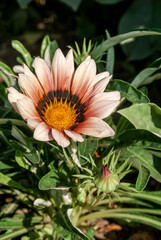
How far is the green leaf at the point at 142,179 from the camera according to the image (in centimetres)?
119

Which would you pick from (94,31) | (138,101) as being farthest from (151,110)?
(94,31)

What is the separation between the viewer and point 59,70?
126 centimetres

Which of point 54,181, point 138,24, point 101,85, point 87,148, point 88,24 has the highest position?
point 88,24

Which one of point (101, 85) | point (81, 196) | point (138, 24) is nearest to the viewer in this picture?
point (101, 85)

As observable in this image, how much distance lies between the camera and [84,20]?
2.77 meters

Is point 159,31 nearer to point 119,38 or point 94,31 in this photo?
point 119,38

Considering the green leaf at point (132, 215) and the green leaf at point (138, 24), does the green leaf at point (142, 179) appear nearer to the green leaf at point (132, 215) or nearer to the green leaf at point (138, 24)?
the green leaf at point (132, 215)

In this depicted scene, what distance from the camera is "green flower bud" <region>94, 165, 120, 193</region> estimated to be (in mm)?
1079

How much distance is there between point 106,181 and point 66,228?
329 mm

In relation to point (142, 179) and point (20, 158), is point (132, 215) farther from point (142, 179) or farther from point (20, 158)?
point (20, 158)

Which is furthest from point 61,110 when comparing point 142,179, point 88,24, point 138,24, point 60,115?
point 88,24

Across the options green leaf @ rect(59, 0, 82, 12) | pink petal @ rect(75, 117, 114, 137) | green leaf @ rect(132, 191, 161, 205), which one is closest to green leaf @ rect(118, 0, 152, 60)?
green leaf @ rect(59, 0, 82, 12)

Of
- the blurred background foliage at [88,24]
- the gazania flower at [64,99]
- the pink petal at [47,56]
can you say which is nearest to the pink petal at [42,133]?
the gazania flower at [64,99]

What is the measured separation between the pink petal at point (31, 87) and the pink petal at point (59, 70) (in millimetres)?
71
